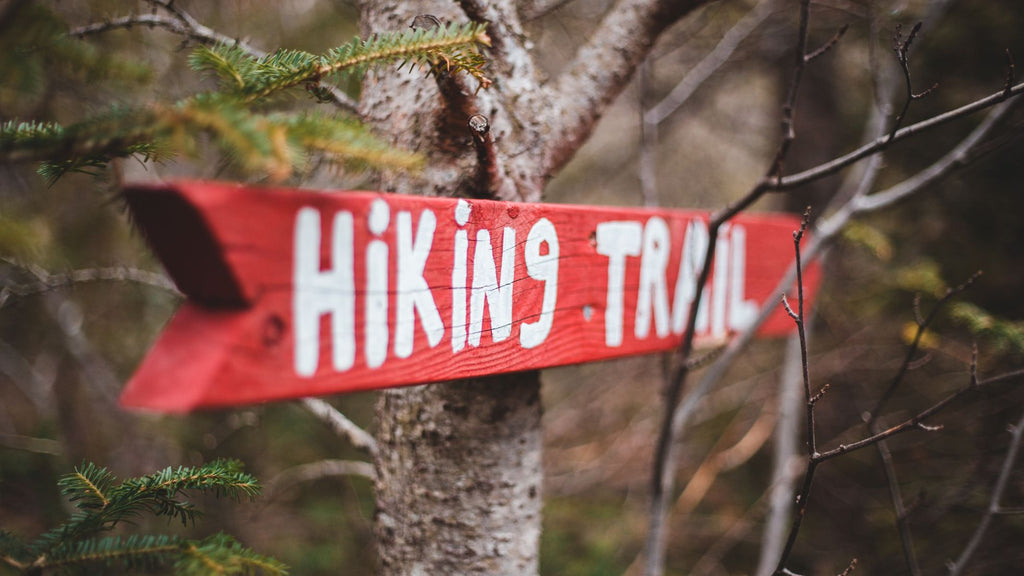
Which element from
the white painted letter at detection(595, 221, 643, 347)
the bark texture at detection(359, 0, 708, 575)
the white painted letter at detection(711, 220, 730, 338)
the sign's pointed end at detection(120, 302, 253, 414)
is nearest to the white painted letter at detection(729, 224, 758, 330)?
the white painted letter at detection(711, 220, 730, 338)

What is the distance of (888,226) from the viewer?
8.89 ft

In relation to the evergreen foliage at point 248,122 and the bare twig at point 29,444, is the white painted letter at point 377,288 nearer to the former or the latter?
the evergreen foliage at point 248,122

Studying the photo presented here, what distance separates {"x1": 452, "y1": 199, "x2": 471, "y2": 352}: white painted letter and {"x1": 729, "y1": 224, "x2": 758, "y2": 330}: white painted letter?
33.7 inches

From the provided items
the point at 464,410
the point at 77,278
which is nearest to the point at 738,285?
the point at 464,410

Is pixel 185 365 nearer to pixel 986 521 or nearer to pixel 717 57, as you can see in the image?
pixel 986 521

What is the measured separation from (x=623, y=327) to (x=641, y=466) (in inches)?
94.1

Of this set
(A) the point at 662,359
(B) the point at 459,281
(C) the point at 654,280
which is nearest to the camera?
(B) the point at 459,281

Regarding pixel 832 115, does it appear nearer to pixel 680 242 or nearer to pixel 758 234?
pixel 758 234

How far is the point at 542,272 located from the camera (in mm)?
967

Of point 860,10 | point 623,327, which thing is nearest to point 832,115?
point 860,10

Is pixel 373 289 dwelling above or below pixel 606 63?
below

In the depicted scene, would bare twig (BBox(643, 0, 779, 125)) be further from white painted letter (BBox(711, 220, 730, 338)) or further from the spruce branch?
the spruce branch

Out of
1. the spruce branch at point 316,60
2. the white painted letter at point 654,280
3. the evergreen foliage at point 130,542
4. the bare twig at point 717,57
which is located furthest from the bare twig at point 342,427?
the bare twig at point 717,57

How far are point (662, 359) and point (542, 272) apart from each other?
0.85 metres
